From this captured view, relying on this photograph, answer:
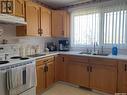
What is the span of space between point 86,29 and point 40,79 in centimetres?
202

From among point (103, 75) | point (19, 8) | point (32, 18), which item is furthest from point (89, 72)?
point (19, 8)

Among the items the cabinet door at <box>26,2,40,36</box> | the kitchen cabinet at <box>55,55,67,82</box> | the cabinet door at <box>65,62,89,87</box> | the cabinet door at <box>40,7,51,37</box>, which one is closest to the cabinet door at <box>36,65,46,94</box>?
the kitchen cabinet at <box>55,55,67,82</box>

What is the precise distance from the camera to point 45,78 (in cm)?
304

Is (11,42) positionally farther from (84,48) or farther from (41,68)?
(84,48)

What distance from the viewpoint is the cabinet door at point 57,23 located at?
12.4 feet

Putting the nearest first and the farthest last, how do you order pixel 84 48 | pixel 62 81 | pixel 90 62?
pixel 90 62 < pixel 62 81 < pixel 84 48

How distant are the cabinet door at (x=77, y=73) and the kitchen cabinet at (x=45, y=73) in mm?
437

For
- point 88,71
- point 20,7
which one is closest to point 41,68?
point 88,71

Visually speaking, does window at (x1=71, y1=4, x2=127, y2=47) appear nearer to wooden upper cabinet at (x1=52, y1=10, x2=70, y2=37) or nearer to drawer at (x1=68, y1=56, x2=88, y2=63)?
wooden upper cabinet at (x1=52, y1=10, x2=70, y2=37)

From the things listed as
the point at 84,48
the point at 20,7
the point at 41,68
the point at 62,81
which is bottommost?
the point at 62,81

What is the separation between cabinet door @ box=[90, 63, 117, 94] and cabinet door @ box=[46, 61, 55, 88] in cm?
102

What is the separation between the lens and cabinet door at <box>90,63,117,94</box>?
272 cm

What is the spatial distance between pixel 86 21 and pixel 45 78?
2.07 m

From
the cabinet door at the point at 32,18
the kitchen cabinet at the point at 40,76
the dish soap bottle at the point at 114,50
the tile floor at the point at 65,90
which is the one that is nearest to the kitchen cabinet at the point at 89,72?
the tile floor at the point at 65,90
